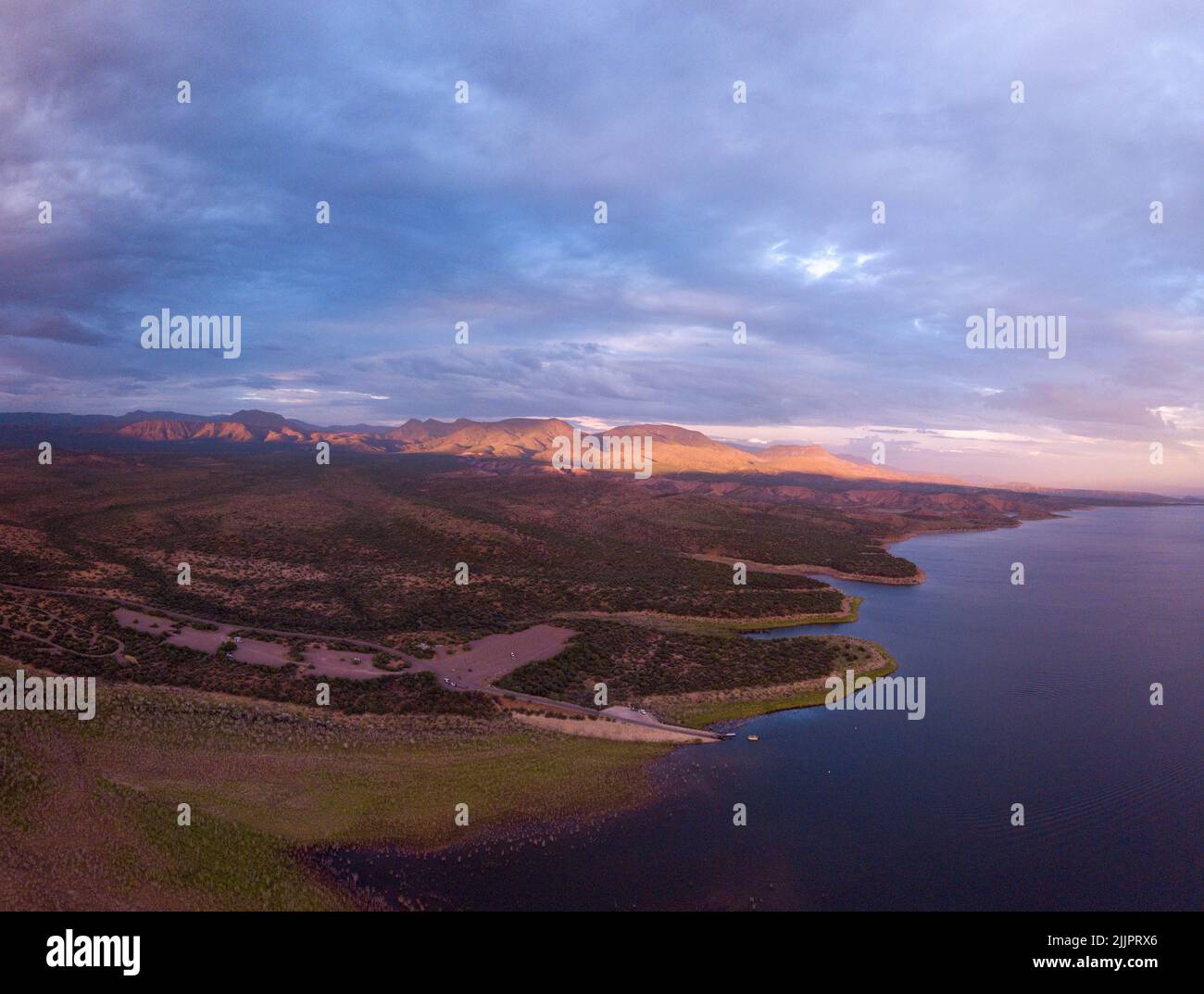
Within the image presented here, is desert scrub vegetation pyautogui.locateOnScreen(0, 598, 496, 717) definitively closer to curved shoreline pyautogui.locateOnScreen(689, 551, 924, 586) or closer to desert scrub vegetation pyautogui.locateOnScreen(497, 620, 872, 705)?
desert scrub vegetation pyautogui.locateOnScreen(497, 620, 872, 705)

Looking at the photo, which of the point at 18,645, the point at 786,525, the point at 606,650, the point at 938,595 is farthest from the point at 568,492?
the point at 18,645

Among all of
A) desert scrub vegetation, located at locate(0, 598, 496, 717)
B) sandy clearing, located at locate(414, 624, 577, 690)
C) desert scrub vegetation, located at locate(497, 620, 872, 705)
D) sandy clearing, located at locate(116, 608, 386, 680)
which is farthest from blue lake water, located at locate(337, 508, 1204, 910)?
sandy clearing, located at locate(116, 608, 386, 680)

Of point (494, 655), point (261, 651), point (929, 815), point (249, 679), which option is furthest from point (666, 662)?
point (261, 651)

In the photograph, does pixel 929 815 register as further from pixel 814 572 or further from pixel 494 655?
pixel 814 572

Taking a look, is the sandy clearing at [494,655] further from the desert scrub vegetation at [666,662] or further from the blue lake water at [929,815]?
the blue lake water at [929,815]

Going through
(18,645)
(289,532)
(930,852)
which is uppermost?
(289,532)
